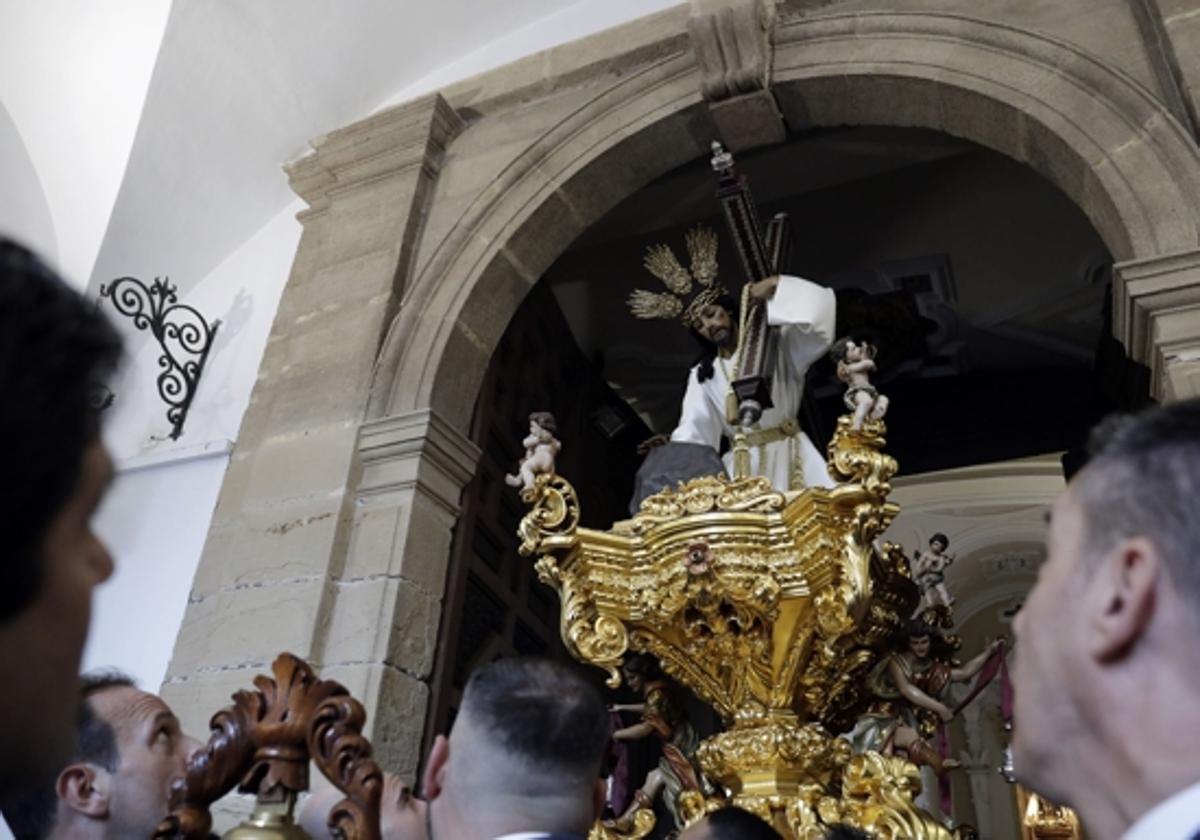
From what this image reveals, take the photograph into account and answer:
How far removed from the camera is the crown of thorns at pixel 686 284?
4.41 meters

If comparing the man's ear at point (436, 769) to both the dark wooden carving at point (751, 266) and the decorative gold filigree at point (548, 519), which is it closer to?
the decorative gold filigree at point (548, 519)

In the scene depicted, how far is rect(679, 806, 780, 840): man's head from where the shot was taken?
2234mm

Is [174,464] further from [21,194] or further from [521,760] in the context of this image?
[521,760]

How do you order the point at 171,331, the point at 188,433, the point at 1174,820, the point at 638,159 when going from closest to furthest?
1. the point at 1174,820
2. the point at 638,159
3. the point at 188,433
4. the point at 171,331

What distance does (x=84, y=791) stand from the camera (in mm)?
1785

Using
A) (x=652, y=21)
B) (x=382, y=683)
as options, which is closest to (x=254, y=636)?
(x=382, y=683)

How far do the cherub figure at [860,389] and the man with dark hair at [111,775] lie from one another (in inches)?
83.2

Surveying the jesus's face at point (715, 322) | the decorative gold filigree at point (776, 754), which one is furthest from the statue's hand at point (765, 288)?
the decorative gold filigree at point (776, 754)

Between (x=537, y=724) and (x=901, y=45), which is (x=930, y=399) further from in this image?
(x=537, y=724)

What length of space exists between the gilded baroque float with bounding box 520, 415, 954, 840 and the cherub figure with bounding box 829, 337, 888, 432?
0.03m

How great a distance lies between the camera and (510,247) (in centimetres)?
497

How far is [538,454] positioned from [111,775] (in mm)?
2049

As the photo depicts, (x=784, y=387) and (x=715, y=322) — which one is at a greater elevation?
(x=715, y=322)

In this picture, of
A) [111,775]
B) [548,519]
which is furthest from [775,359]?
[111,775]
